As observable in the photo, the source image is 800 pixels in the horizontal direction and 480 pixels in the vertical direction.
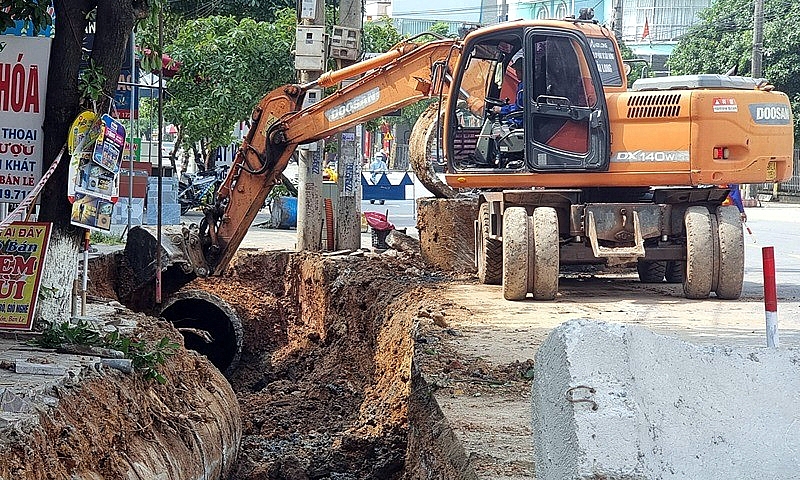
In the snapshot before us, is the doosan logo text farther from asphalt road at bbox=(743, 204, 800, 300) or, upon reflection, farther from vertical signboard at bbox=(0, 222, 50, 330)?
vertical signboard at bbox=(0, 222, 50, 330)

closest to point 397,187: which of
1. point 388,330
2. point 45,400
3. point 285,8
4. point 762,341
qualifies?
point 285,8

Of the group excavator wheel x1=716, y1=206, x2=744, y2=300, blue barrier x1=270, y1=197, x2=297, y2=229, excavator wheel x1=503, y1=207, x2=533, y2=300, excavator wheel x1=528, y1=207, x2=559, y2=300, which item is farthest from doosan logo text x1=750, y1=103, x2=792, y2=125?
blue barrier x1=270, y1=197, x2=297, y2=229

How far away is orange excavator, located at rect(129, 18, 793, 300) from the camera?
479 inches

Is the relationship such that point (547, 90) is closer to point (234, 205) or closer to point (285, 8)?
point (234, 205)

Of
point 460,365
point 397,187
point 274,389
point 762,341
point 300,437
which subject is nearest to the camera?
point 460,365

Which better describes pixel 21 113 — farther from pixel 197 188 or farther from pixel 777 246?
pixel 197 188

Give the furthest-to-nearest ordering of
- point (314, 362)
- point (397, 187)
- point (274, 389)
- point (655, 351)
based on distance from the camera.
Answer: point (397, 187)
point (314, 362)
point (274, 389)
point (655, 351)

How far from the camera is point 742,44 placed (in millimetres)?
40250

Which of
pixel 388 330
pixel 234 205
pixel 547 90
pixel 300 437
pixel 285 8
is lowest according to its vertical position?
pixel 300 437

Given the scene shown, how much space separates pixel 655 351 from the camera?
173 inches

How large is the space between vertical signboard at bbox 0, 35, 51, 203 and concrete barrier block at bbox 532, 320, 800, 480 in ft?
17.8

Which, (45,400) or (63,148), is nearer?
(45,400)

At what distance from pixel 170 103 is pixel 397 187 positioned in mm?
11169

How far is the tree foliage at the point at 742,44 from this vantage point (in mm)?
38625
